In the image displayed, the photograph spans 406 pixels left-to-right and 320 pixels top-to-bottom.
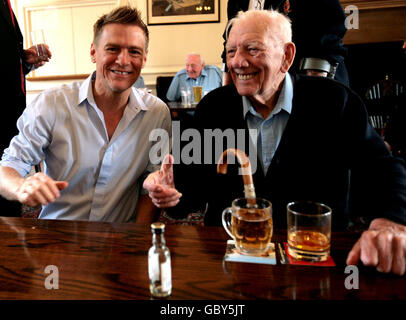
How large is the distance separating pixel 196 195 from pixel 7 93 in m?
1.46

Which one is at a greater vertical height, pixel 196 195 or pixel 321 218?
pixel 321 218

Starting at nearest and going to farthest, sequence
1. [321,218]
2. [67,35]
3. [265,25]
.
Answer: [321,218], [265,25], [67,35]

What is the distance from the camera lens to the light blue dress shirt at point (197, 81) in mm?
4707

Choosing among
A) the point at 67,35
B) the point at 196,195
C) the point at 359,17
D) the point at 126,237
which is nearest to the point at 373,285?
the point at 126,237

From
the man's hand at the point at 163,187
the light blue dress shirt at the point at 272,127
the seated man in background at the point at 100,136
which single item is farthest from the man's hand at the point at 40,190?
the light blue dress shirt at the point at 272,127

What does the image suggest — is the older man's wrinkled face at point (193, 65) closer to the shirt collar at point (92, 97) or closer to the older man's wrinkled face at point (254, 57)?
the shirt collar at point (92, 97)

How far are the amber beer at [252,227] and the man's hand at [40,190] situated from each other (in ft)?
1.68

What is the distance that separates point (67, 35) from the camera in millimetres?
5020

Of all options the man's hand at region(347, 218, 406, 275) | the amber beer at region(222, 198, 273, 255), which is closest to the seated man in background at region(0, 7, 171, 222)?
the amber beer at region(222, 198, 273, 255)

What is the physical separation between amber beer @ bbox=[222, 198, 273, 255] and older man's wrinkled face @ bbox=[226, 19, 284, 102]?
59 cm

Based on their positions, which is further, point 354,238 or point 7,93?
point 7,93

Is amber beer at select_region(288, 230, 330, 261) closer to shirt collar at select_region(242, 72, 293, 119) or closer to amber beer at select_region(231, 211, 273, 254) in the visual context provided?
amber beer at select_region(231, 211, 273, 254)
